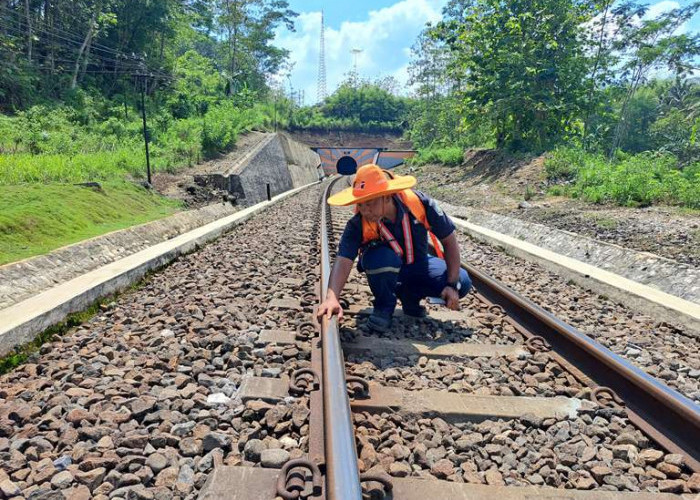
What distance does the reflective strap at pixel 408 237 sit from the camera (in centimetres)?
340

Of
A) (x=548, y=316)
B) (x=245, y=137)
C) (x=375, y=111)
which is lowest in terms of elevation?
(x=548, y=316)

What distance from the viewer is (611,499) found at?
177 cm

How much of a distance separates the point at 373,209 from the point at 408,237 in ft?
1.55

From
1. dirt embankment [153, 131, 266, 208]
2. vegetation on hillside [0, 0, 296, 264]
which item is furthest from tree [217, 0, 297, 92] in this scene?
dirt embankment [153, 131, 266, 208]

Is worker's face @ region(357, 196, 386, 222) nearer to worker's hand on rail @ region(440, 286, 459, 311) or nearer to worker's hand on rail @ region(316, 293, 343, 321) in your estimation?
worker's hand on rail @ region(316, 293, 343, 321)

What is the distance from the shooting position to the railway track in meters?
1.79

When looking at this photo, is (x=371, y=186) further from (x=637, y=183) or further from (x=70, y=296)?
(x=637, y=183)

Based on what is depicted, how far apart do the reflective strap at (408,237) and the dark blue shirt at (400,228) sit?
0.02 m

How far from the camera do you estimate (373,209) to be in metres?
3.14

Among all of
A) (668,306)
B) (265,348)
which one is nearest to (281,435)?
(265,348)

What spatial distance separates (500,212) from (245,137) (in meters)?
16.9

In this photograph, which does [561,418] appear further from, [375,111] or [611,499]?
[375,111]

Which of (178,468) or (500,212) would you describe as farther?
(500,212)

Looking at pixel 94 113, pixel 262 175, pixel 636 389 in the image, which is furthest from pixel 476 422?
pixel 94 113
